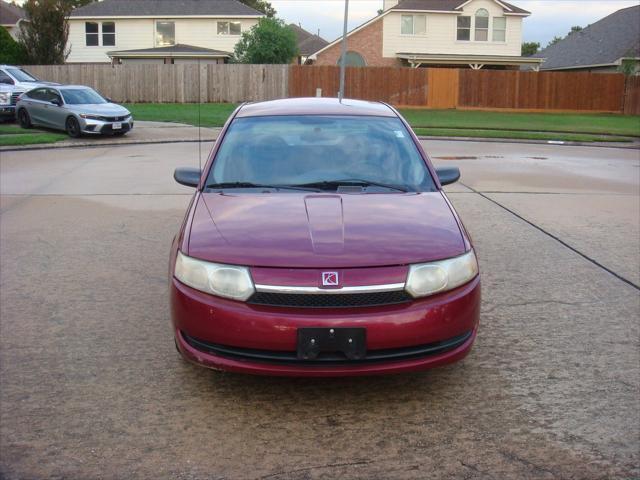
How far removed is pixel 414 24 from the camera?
45.1 meters

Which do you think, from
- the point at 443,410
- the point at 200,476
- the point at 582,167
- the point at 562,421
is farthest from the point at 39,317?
the point at 582,167

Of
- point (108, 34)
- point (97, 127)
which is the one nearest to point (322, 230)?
point (97, 127)

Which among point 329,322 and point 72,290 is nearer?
point 329,322

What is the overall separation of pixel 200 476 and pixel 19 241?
5399 mm

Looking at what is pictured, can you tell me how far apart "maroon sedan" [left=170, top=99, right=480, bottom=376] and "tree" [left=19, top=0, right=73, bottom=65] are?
3893cm

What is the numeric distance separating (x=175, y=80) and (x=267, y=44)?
24.5 feet

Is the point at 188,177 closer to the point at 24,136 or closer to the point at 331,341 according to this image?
the point at 331,341

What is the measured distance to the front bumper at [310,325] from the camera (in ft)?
12.2

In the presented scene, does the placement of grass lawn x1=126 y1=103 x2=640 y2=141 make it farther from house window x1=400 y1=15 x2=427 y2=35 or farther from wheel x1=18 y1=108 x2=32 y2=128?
house window x1=400 y1=15 x2=427 y2=35

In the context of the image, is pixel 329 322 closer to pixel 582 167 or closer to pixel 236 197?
pixel 236 197

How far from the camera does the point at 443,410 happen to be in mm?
4051

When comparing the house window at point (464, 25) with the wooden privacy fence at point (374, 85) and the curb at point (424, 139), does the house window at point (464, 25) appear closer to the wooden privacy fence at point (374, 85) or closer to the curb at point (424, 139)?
the wooden privacy fence at point (374, 85)

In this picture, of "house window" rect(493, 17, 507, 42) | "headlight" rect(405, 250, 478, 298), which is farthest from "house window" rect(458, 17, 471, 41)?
"headlight" rect(405, 250, 478, 298)

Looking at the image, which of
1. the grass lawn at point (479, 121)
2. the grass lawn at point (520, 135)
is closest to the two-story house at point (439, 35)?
the grass lawn at point (479, 121)
